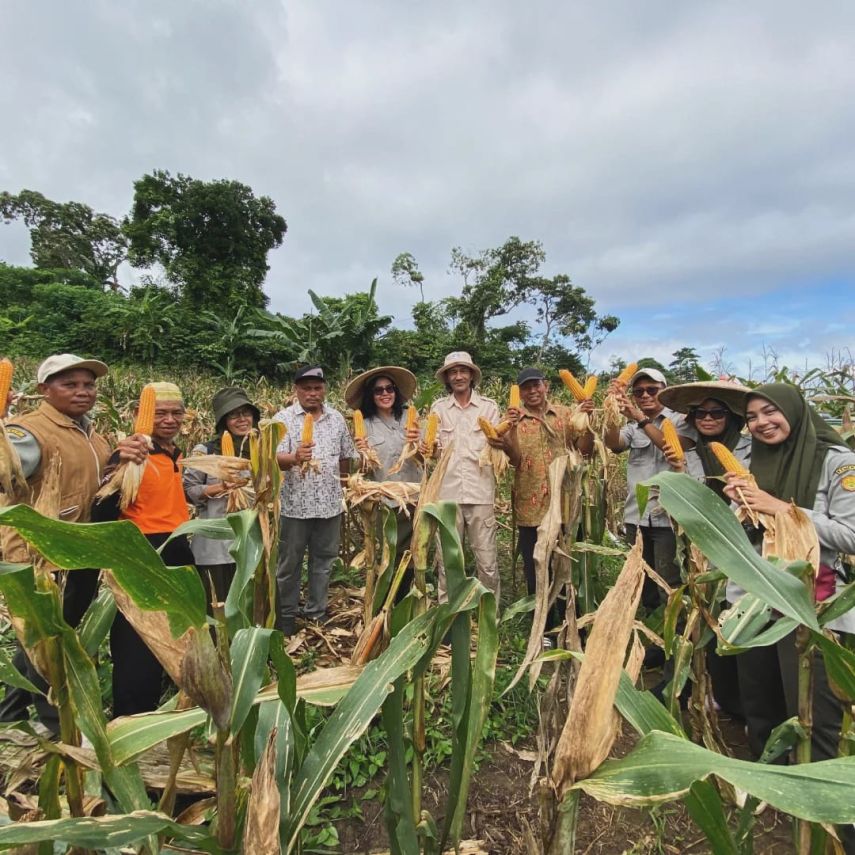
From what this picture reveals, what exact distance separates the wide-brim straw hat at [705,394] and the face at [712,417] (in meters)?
0.02

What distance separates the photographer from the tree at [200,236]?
1814cm

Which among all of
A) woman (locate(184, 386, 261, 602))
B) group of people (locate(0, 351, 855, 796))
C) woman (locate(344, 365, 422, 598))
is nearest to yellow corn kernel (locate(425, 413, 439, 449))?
group of people (locate(0, 351, 855, 796))

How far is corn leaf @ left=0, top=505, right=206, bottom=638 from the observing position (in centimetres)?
57

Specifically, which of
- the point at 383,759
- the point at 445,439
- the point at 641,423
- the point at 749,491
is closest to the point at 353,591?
the point at 445,439

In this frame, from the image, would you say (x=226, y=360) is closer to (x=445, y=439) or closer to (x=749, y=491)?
(x=445, y=439)

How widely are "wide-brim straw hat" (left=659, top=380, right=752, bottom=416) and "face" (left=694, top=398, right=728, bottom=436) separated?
23 millimetres

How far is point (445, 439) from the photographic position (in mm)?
3395

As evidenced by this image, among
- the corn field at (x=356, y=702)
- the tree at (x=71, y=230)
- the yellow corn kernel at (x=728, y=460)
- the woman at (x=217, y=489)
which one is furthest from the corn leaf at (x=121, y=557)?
the tree at (x=71, y=230)

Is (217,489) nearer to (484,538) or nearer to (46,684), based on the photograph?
(46,684)

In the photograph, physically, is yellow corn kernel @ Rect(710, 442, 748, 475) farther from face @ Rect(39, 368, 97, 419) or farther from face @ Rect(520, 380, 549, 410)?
face @ Rect(39, 368, 97, 419)

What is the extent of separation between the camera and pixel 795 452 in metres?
1.78

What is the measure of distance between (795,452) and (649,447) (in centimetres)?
124

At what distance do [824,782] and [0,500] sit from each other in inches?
79.8

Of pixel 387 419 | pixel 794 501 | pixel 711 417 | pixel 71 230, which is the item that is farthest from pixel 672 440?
pixel 71 230
